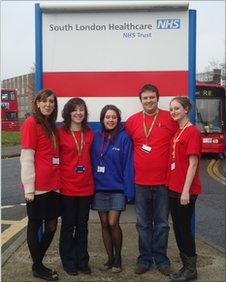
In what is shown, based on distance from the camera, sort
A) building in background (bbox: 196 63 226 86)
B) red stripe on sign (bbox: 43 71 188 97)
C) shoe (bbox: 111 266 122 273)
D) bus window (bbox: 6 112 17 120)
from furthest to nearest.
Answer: bus window (bbox: 6 112 17 120)
building in background (bbox: 196 63 226 86)
red stripe on sign (bbox: 43 71 188 97)
shoe (bbox: 111 266 122 273)

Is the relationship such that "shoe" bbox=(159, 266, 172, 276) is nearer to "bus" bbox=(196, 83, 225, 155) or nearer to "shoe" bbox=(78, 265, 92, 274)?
"shoe" bbox=(78, 265, 92, 274)

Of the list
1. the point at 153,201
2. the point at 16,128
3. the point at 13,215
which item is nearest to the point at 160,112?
the point at 153,201

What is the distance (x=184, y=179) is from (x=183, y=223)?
0.48 metres

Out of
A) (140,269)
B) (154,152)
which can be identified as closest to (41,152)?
(154,152)

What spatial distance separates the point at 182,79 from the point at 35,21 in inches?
71.7

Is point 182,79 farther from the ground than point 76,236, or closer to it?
farther from the ground

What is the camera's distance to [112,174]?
5137 mm

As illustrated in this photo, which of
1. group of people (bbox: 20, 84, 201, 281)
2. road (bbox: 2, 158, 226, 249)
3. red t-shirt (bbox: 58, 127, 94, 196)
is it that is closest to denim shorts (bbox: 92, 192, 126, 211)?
group of people (bbox: 20, 84, 201, 281)

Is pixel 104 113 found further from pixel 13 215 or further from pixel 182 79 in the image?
pixel 13 215

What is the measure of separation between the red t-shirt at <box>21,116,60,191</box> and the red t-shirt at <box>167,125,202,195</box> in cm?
119

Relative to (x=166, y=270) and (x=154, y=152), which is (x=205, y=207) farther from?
(x=154, y=152)

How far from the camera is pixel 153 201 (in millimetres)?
5246

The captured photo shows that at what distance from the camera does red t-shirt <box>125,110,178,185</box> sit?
16.7 ft

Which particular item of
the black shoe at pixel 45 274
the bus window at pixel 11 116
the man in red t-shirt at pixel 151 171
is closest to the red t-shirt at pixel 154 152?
the man in red t-shirt at pixel 151 171
